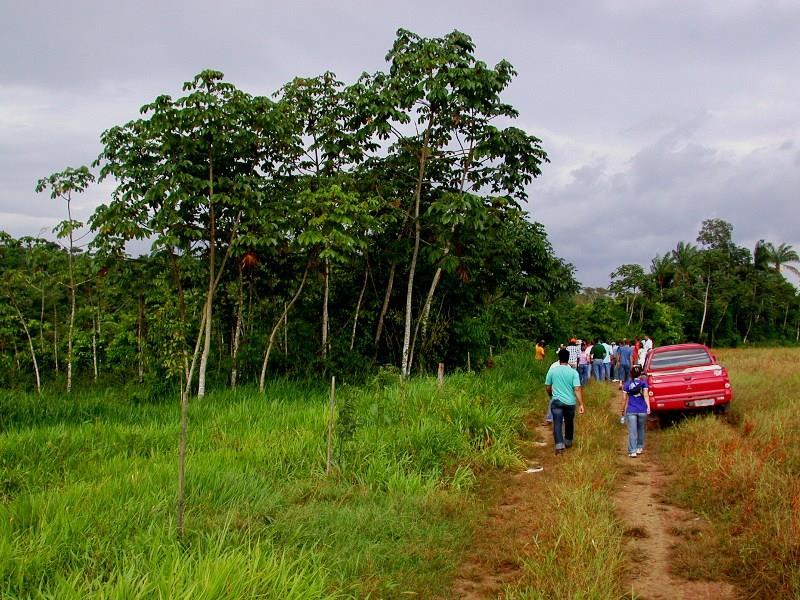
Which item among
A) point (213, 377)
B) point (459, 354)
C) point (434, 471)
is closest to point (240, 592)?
point (434, 471)

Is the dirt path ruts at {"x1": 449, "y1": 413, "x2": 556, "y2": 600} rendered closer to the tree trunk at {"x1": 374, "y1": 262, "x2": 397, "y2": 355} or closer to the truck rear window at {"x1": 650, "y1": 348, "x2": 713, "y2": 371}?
the truck rear window at {"x1": 650, "y1": 348, "x2": 713, "y2": 371}

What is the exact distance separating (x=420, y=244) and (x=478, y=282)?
2.66 m

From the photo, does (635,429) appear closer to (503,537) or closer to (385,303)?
(503,537)

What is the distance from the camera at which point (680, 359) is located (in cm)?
1237

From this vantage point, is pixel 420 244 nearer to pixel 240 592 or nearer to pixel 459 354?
pixel 459 354

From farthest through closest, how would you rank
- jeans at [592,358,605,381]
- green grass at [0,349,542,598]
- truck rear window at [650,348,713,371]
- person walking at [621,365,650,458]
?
jeans at [592,358,605,381] < truck rear window at [650,348,713,371] < person walking at [621,365,650,458] < green grass at [0,349,542,598]

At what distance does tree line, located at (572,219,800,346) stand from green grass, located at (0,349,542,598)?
38970 mm

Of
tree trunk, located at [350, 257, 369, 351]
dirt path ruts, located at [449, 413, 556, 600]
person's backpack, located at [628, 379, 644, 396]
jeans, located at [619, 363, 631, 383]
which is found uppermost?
tree trunk, located at [350, 257, 369, 351]

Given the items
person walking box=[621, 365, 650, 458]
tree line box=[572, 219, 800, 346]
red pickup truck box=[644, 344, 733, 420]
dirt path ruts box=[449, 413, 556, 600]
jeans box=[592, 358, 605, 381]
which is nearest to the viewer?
dirt path ruts box=[449, 413, 556, 600]

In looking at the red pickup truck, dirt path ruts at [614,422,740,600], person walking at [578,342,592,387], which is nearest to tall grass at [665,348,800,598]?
dirt path ruts at [614,422,740,600]

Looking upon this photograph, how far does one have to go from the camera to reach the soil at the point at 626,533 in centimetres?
492

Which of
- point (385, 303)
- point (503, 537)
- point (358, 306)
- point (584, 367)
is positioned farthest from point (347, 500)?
point (584, 367)

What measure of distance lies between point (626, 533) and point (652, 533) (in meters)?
0.27

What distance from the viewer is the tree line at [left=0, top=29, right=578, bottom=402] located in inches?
501
